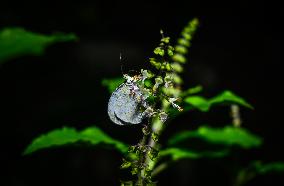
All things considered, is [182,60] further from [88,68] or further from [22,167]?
[88,68]

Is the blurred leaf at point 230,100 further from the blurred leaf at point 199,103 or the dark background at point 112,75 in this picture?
the dark background at point 112,75

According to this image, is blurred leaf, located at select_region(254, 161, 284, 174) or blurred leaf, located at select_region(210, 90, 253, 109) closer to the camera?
blurred leaf, located at select_region(210, 90, 253, 109)

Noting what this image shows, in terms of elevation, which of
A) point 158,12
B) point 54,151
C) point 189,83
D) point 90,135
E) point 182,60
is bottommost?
point 90,135

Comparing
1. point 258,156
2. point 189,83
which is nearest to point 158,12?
point 189,83

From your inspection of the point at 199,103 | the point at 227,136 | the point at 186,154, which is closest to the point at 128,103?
the point at 199,103

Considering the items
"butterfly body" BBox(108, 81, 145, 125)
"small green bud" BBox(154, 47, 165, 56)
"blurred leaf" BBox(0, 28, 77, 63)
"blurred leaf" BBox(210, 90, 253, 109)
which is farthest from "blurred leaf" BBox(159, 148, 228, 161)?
"blurred leaf" BBox(0, 28, 77, 63)

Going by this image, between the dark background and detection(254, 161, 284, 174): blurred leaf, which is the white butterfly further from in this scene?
the dark background

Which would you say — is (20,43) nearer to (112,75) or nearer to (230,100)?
(230,100)
